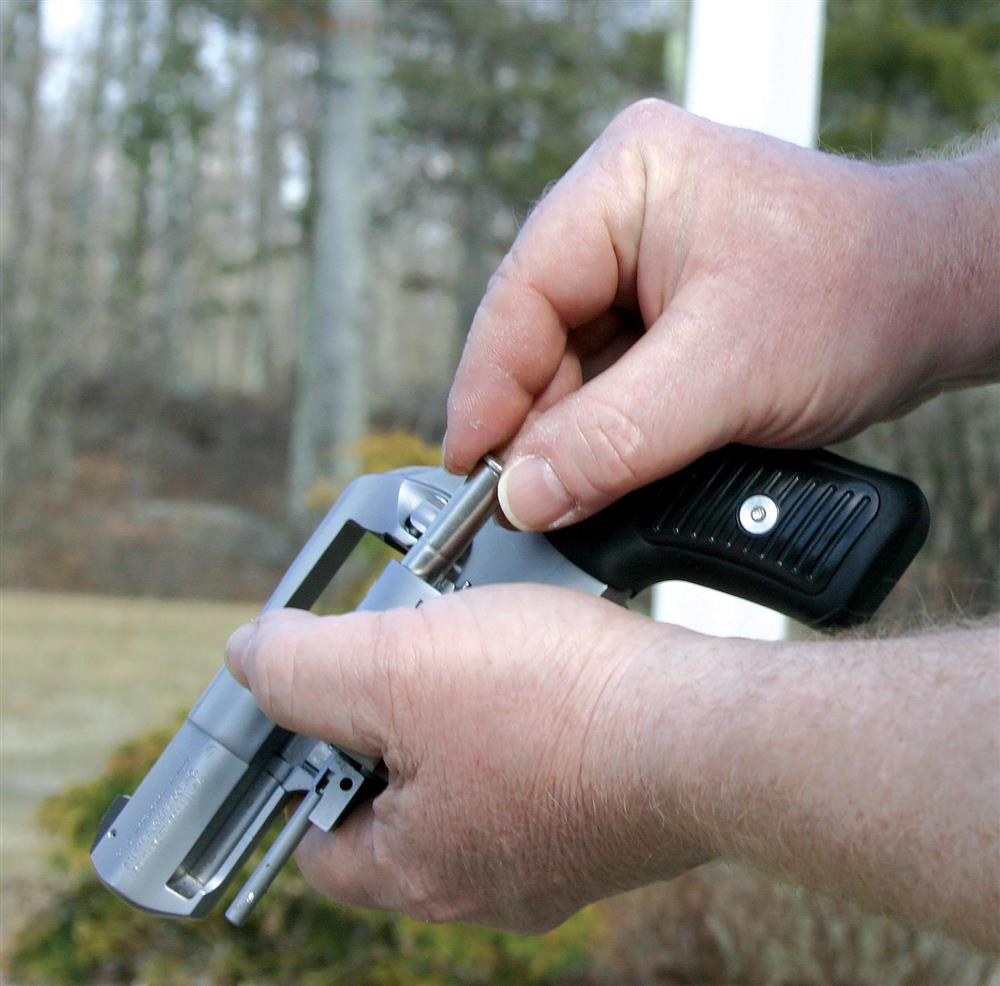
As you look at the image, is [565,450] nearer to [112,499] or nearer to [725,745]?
[725,745]

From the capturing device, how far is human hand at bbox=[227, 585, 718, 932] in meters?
1.33

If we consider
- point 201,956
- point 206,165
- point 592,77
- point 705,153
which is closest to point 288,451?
point 206,165

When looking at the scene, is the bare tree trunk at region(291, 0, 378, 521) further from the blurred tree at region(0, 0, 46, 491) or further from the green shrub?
the green shrub

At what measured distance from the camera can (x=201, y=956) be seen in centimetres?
315

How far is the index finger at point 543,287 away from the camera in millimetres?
1684

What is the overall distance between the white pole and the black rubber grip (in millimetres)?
1421

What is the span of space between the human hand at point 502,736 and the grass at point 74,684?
2.36 metres

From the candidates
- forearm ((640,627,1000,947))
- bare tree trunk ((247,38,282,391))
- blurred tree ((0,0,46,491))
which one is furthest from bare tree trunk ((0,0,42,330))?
forearm ((640,627,1000,947))

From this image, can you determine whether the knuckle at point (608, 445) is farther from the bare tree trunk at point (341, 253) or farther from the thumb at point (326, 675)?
the bare tree trunk at point (341, 253)

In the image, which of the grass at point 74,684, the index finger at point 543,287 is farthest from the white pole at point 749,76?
the grass at point 74,684

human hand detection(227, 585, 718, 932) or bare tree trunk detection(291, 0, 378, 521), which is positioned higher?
human hand detection(227, 585, 718, 932)

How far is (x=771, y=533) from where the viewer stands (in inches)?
63.3

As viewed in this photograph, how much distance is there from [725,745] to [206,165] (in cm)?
1611

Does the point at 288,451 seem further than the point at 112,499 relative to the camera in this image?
Yes
